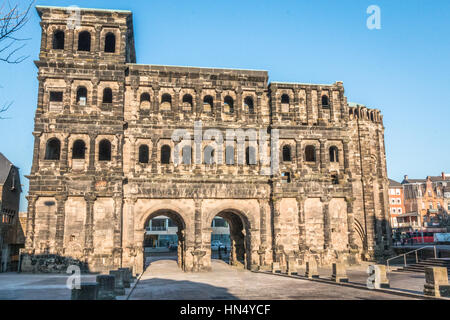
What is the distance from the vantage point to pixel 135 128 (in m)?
29.8

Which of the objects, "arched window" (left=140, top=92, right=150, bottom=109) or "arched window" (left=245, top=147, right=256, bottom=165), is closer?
"arched window" (left=140, top=92, right=150, bottom=109)

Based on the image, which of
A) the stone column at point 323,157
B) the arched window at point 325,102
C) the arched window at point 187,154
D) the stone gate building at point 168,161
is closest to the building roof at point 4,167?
the stone gate building at point 168,161

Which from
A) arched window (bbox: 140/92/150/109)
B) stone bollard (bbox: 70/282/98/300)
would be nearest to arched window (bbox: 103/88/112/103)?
arched window (bbox: 140/92/150/109)

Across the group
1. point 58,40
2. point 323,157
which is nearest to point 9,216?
point 58,40

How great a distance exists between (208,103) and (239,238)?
37.4 feet

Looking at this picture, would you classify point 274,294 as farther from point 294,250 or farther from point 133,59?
point 133,59

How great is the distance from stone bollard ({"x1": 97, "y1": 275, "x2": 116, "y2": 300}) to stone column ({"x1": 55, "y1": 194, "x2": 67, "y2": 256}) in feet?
46.9

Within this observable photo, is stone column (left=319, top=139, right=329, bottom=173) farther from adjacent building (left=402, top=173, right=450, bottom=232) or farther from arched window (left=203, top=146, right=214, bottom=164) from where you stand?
adjacent building (left=402, top=173, right=450, bottom=232)

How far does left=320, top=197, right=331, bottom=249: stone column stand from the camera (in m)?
30.4

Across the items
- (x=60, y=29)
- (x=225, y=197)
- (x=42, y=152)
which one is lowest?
(x=225, y=197)

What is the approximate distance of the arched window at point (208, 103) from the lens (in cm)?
3187

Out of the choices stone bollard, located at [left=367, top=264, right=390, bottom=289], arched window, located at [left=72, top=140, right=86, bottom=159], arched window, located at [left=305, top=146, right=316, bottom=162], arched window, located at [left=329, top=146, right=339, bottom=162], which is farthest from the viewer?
arched window, located at [left=305, top=146, right=316, bottom=162]
